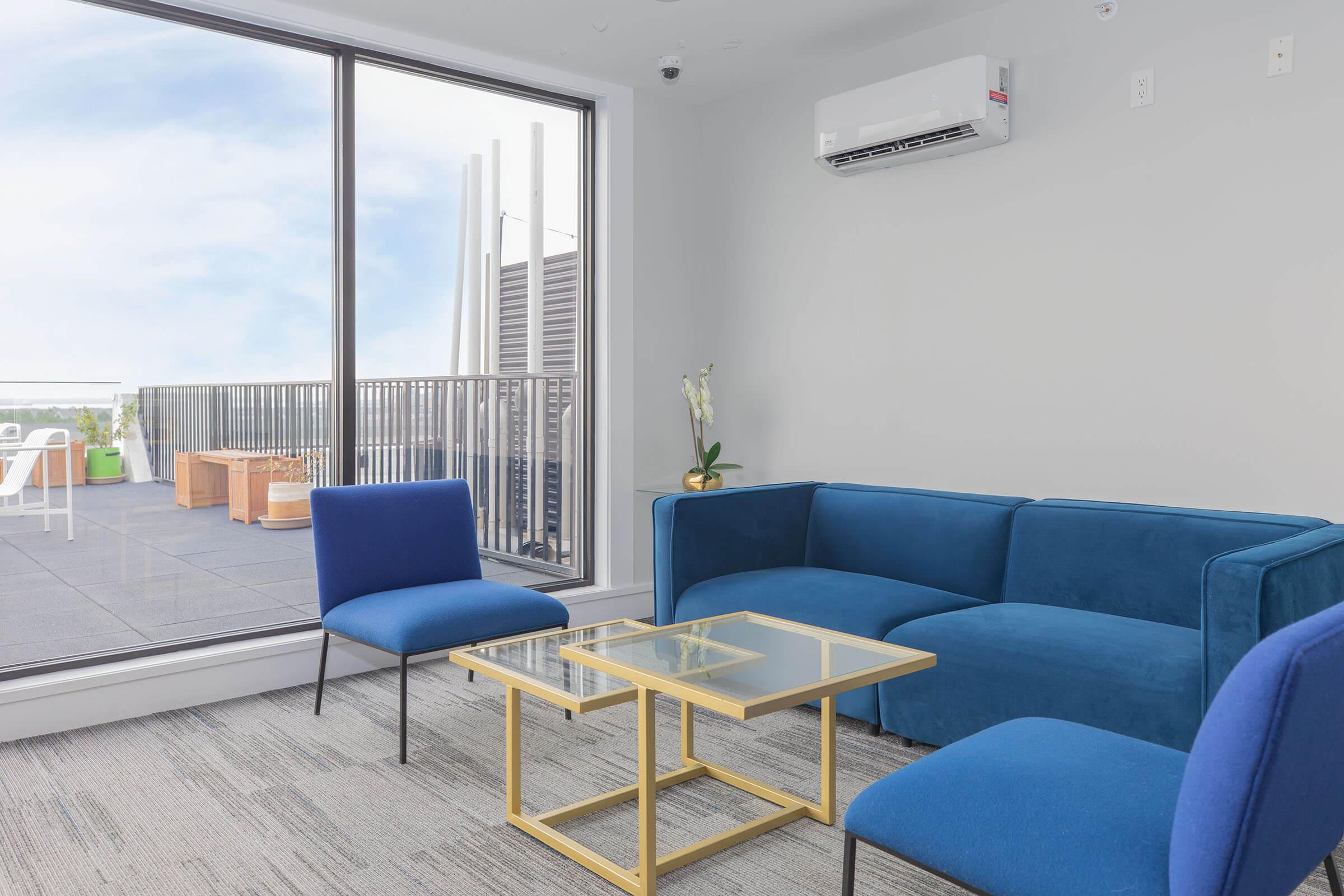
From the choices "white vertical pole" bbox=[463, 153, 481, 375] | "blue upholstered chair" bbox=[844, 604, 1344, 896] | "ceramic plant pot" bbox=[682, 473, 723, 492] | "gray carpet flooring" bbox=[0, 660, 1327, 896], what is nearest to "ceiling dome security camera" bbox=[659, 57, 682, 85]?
"white vertical pole" bbox=[463, 153, 481, 375]

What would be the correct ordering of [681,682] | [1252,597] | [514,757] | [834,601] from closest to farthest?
[681,682] → [1252,597] → [514,757] → [834,601]

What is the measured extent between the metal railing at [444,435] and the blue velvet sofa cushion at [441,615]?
2.93ft

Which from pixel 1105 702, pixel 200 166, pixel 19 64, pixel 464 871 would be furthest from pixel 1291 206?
pixel 19 64

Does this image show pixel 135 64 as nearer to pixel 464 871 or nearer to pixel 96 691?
pixel 96 691

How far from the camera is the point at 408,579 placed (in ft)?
10.3

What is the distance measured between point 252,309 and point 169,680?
1360 mm

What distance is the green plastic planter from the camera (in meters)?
3.16

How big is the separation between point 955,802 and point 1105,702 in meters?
1.13

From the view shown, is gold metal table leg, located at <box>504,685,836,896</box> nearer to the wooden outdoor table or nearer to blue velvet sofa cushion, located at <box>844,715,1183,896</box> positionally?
blue velvet sofa cushion, located at <box>844,715,1183,896</box>

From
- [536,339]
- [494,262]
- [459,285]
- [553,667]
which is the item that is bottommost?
[553,667]

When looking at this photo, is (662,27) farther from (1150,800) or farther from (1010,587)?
(1150,800)

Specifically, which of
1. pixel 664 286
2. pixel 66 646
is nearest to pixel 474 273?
pixel 664 286

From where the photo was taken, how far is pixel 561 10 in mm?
3412

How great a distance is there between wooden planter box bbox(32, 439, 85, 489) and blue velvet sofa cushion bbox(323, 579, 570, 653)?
104 cm
